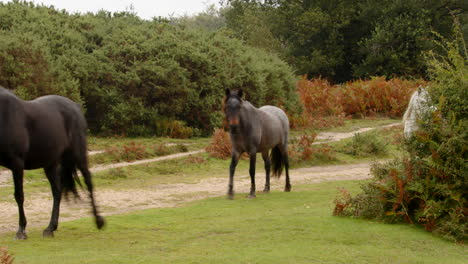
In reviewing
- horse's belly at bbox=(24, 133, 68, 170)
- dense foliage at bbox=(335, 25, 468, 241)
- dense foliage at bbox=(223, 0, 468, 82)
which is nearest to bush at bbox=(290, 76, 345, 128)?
dense foliage at bbox=(223, 0, 468, 82)

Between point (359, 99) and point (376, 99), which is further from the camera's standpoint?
point (376, 99)

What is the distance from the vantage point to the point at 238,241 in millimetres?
8820

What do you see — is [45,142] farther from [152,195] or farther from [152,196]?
[152,195]

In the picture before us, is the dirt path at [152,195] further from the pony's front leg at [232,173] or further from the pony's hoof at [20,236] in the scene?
the pony's hoof at [20,236]

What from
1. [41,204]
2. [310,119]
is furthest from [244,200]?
[310,119]

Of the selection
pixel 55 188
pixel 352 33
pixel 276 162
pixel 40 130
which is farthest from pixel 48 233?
pixel 352 33

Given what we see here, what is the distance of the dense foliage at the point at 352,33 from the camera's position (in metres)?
47.3

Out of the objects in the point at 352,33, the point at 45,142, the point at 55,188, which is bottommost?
the point at 55,188

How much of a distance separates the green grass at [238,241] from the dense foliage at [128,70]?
447 inches

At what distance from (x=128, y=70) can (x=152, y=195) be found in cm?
1025

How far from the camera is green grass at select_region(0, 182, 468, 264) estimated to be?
7848 mm

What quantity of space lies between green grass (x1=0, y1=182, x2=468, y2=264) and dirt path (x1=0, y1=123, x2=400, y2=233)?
3.42ft

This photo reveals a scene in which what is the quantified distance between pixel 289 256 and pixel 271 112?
8.08 meters

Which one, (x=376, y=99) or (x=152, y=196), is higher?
(x=376, y=99)
